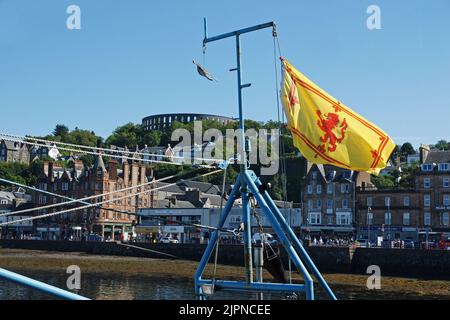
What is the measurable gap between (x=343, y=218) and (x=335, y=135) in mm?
75222

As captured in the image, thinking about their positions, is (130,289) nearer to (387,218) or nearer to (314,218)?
(387,218)

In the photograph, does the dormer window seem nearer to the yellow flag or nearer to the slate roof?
the slate roof

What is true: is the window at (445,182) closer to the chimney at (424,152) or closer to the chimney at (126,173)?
the chimney at (424,152)

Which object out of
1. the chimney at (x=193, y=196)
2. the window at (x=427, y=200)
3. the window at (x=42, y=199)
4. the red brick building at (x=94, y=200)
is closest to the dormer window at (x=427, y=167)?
the window at (x=427, y=200)

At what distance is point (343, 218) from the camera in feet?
273

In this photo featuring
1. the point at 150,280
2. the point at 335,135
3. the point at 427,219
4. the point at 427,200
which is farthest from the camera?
the point at 427,200

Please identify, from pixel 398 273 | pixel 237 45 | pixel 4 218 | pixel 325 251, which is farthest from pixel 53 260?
pixel 237 45

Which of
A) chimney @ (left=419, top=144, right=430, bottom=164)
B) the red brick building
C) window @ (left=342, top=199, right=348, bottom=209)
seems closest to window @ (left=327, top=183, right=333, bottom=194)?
window @ (left=342, top=199, right=348, bottom=209)

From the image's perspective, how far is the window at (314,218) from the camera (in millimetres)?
85750

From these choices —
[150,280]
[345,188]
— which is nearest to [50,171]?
[345,188]

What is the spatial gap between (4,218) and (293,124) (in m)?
106
